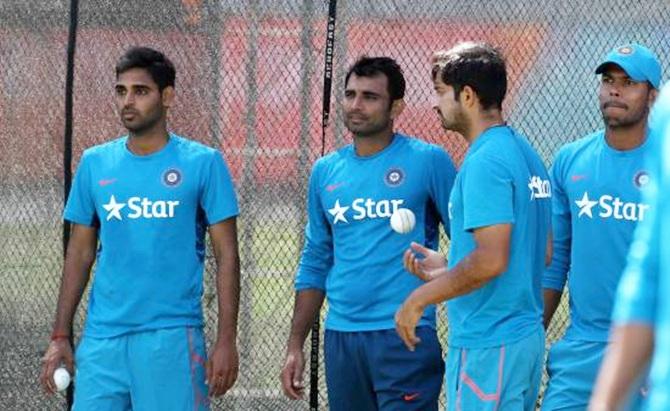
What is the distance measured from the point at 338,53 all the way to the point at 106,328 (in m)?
1.90

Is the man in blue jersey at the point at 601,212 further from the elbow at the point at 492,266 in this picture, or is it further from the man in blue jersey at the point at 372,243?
the elbow at the point at 492,266

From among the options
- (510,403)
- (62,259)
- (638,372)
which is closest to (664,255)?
(638,372)

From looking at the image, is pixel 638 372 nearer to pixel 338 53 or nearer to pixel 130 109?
pixel 130 109

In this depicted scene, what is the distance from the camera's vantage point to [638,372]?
9.15ft

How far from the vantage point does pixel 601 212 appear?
5734 mm

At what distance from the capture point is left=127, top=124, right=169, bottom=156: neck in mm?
5977

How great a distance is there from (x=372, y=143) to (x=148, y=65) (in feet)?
3.27

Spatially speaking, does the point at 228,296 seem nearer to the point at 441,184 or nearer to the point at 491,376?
the point at 441,184

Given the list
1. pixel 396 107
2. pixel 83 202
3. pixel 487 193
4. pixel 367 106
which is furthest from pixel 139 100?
pixel 487 193

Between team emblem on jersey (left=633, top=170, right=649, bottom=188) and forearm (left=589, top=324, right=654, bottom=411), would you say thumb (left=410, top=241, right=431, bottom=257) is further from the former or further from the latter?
forearm (left=589, top=324, right=654, bottom=411)

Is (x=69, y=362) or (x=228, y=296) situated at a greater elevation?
(x=228, y=296)

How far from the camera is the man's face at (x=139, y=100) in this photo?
19.6 feet

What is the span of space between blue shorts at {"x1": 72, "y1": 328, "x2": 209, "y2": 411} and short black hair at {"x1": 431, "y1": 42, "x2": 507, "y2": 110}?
156cm

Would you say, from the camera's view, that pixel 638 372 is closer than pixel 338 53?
Yes
